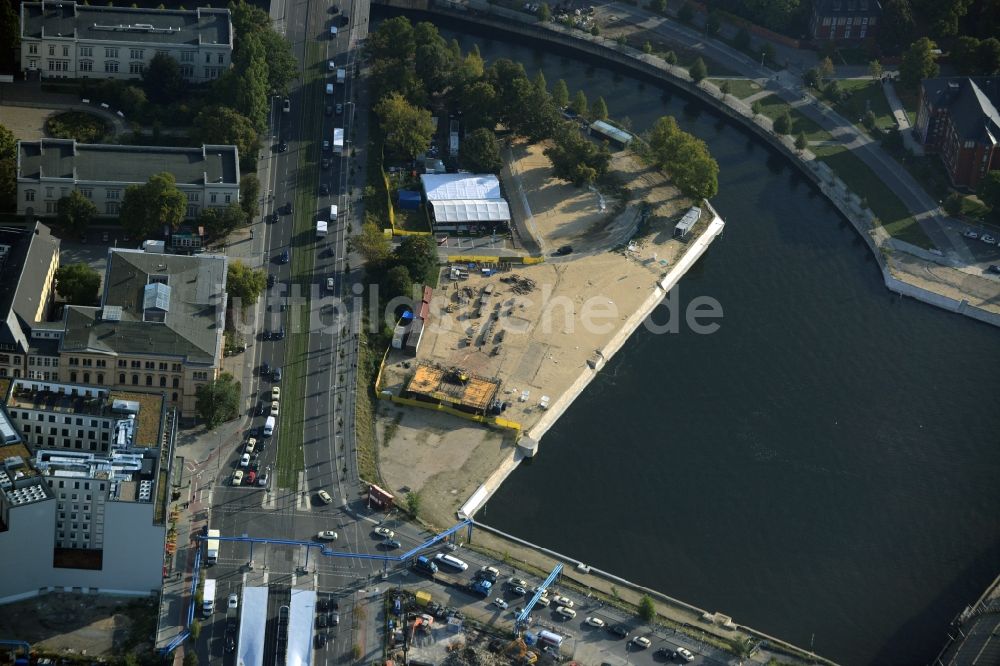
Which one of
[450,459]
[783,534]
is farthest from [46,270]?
[783,534]

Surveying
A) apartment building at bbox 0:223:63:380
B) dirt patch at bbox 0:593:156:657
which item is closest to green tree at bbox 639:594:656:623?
dirt patch at bbox 0:593:156:657

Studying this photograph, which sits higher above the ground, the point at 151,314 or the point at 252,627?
the point at 151,314

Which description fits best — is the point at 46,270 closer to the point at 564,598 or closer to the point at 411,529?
the point at 411,529

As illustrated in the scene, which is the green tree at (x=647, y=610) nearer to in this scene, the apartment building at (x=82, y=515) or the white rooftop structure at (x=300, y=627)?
the white rooftop structure at (x=300, y=627)

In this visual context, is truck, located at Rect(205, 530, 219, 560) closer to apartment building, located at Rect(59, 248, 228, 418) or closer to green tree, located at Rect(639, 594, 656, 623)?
apartment building, located at Rect(59, 248, 228, 418)

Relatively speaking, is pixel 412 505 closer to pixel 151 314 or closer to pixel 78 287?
pixel 151 314

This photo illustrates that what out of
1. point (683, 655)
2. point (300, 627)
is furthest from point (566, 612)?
point (300, 627)

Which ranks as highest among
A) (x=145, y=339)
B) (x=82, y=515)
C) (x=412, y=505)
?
(x=145, y=339)
